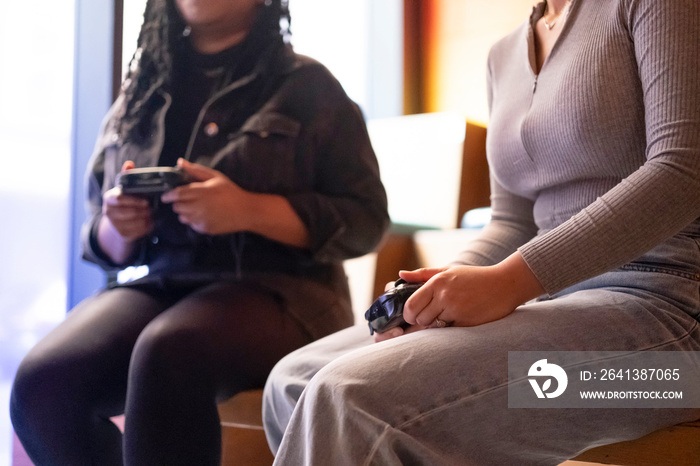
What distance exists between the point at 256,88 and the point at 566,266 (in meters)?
0.70

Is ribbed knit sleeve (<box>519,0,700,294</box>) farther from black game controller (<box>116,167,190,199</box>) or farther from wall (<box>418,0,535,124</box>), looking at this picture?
wall (<box>418,0,535,124</box>)

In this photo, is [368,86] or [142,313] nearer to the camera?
[142,313]

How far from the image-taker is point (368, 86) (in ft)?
10.9

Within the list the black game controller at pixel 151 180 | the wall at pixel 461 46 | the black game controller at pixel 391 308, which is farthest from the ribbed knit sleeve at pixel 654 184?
the wall at pixel 461 46

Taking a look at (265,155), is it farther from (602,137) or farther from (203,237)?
(602,137)

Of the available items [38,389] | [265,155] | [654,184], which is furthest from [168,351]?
[654,184]

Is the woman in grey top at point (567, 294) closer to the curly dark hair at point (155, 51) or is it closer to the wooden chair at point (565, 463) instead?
the wooden chair at point (565, 463)

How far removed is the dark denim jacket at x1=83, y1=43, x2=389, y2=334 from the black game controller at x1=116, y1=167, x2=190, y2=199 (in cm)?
10

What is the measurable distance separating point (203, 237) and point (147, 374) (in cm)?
29

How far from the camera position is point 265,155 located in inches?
43.4

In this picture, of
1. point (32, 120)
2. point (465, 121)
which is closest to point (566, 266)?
point (32, 120)

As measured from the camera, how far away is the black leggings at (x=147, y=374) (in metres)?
0.84

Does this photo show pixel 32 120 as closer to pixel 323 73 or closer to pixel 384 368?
pixel 323 73

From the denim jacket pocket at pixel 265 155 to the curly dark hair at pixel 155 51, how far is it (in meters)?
0.20
